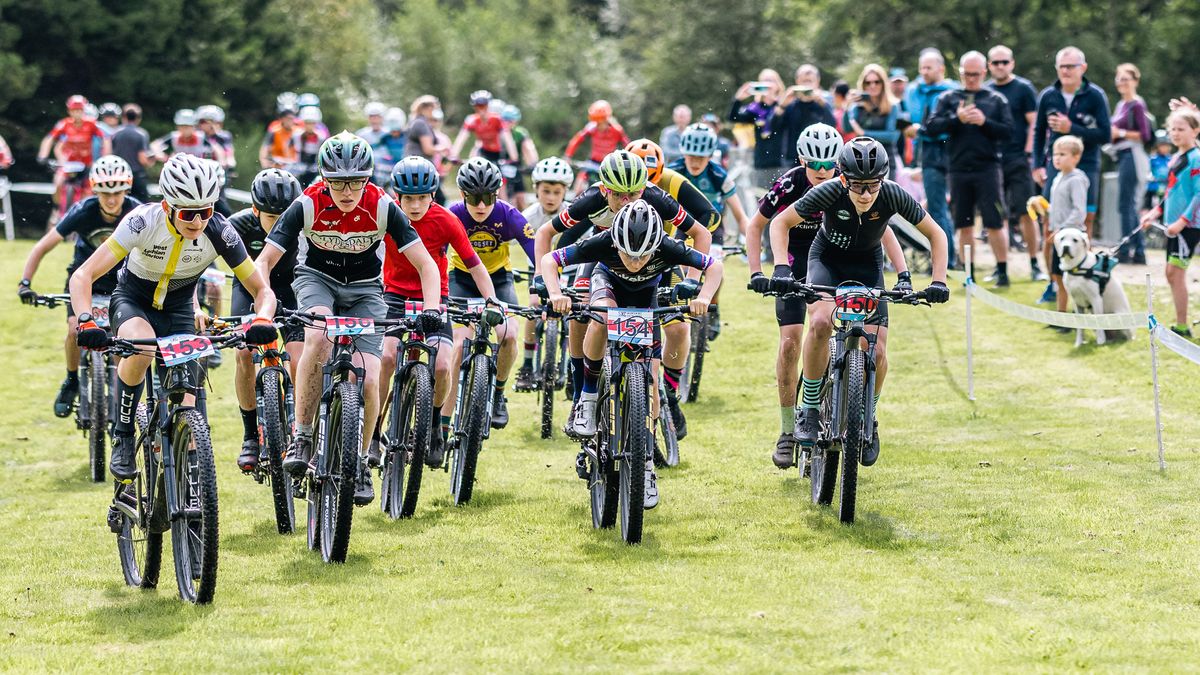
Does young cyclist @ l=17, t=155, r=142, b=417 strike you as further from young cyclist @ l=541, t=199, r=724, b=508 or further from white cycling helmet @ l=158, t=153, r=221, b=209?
young cyclist @ l=541, t=199, r=724, b=508

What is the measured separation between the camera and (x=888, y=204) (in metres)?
10.1

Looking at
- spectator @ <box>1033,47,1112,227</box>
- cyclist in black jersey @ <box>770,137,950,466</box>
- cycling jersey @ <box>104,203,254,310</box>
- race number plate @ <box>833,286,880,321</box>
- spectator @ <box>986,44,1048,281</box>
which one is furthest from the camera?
spectator @ <box>986,44,1048,281</box>

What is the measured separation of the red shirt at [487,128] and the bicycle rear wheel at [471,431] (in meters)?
14.1

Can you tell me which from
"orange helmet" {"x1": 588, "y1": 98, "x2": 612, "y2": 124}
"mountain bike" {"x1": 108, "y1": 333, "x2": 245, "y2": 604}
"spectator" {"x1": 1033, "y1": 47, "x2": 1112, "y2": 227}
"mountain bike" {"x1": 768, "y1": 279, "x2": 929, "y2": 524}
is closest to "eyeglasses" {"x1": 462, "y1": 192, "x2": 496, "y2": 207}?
"mountain bike" {"x1": 768, "y1": 279, "x2": 929, "y2": 524}

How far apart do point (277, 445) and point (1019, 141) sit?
12.0 metres

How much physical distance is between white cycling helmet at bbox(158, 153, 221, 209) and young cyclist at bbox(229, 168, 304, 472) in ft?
5.51

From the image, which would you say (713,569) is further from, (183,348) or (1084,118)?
(1084,118)

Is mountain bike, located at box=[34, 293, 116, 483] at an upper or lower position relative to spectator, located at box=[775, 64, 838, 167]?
lower

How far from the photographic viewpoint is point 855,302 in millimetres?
9703

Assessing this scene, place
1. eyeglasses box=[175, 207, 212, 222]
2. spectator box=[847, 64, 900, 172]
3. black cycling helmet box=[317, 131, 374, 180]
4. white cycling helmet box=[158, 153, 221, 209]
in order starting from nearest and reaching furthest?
white cycling helmet box=[158, 153, 221, 209]
eyeglasses box=[175, 207, 212, 222]
black cycling helmet box=[317, 131, 374, 180]
spectator box=[847, 64, 900, 172]

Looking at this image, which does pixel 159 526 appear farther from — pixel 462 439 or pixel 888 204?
pixel 888 204

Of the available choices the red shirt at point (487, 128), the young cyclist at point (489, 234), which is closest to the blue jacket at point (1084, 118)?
the young cyclist at point (489, 234)

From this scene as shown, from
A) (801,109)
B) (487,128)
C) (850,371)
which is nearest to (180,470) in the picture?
(850,371)

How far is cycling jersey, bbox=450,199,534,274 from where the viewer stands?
12156mm
